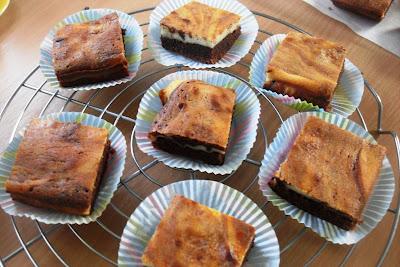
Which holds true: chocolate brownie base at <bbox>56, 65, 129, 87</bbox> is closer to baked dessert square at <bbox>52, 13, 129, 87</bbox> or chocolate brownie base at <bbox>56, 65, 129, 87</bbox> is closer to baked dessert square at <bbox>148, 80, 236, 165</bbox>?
baked dessert square at <bbox>52, 13, 129, 87</bbox>

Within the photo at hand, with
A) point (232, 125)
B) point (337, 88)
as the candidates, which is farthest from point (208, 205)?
point (337, 88)

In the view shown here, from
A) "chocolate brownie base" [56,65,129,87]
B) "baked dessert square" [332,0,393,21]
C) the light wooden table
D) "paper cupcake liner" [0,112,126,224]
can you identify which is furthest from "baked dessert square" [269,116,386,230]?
"baked dessert square" [332,0,393,21]

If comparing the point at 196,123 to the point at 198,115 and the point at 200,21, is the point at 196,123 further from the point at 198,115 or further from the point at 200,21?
the point at 200,21

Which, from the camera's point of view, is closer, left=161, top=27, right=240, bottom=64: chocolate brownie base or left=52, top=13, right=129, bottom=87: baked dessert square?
left=52, top=13, right=129, bottom=87: baked dessert square

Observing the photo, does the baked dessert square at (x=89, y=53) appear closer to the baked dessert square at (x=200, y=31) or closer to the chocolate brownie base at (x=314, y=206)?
the baked dessert square at (x=200, y=31)

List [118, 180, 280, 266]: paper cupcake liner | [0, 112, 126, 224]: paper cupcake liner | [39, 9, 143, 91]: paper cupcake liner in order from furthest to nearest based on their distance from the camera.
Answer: [39, 9, 143, 91]: paper cupcake liner, [0, 112, 126, 224]: paper cupcake liner, [118, 180, 280, 266]: paper cupcake liner

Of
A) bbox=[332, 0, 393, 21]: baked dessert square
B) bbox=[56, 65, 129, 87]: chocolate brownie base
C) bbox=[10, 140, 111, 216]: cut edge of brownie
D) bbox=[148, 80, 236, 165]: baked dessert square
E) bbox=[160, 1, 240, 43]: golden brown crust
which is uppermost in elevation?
bbox=[332, 0, 393, 21]: baked dessert square

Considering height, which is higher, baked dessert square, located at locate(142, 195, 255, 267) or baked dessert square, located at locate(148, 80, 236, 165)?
baked dessert square, located at locate(148, 80, 236, 165)
